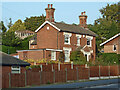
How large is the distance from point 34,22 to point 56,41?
6079cm

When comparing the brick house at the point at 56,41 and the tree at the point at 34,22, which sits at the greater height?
the tree at the point at 34,22

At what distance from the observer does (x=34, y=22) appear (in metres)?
111

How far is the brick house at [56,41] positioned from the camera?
162 feet

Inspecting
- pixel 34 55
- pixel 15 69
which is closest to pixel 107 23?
pixel 34 55

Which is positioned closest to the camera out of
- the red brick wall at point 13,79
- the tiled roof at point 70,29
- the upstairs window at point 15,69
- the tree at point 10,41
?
the red brick wall at point 13,79

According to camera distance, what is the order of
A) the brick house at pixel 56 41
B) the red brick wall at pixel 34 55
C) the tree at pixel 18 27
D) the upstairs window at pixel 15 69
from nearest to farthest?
the upstairs window at pixel 15 69, the red brick wall at pixel 34 55, the brick house at pixel 56 41, the tree at pixel 18 27

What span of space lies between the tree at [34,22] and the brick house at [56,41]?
52818 mm

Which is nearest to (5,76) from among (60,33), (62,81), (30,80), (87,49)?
(30,80)

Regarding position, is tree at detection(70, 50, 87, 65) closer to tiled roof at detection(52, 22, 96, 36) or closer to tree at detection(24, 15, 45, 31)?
tiled roof at detection(52, 22, 96, 36)

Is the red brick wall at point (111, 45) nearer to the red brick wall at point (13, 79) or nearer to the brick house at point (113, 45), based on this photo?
the brick house at point (113, 45)

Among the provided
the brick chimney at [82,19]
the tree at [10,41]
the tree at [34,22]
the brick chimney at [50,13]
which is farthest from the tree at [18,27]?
the brick chimney at [50,13]

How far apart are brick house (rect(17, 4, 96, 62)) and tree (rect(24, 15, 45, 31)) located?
52.8 metres

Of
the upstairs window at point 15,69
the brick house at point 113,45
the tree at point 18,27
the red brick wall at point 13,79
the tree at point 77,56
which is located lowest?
the red brick wall at point 13,79

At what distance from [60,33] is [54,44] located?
2306mm
